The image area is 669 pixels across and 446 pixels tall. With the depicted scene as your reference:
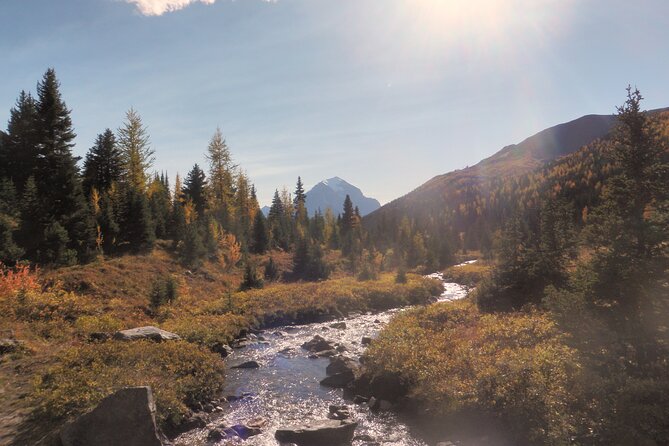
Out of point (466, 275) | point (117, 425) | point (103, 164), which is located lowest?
point (466, 275)

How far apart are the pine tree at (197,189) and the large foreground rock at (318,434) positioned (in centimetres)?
5822

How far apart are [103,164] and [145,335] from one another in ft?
121

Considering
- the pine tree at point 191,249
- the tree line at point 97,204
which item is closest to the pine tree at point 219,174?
the tree line at point 97,204

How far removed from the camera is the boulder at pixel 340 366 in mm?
18837

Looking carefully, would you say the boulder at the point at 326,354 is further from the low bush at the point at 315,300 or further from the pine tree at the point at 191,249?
the pine tree at the point at 191,249

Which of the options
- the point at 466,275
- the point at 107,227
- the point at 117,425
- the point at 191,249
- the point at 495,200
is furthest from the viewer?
the point at 495,200

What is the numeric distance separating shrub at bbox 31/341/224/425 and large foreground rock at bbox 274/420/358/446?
155 inches

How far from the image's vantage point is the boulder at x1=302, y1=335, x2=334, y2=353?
23483 millimetres

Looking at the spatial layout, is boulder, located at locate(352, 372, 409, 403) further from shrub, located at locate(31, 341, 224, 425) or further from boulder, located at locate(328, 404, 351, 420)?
shrub, located at locate(31, 341, 224, 425)

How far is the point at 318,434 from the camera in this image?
12352 mm

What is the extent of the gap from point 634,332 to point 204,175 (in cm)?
6715

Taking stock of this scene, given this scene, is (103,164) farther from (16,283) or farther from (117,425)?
(117,425)

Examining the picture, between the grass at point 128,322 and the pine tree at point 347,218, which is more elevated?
the pine tree at point 347,218

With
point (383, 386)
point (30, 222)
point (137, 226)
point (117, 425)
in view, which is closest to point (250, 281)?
point (137, 226)
